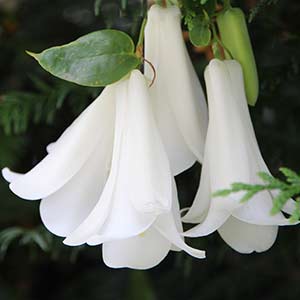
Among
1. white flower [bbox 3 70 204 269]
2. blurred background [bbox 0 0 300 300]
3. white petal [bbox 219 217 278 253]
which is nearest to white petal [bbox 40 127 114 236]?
white flower [bbox 3 70 204 269]

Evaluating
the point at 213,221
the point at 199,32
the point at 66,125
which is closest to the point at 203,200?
the point at 213,221

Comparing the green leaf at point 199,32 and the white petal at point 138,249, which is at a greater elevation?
the green leaf at point 199,32

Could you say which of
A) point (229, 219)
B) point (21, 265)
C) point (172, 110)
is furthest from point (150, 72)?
point (21, 265)

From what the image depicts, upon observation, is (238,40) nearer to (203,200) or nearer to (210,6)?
(210,6)

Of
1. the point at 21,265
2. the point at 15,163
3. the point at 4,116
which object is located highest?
the point at 4,116

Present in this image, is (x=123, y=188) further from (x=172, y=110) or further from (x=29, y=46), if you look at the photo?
(x=29, y=46)

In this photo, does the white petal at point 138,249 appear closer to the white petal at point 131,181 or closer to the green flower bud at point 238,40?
the white petal at point 131,181

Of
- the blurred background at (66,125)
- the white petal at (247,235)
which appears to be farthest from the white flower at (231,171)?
the blurred background at (66,125)
